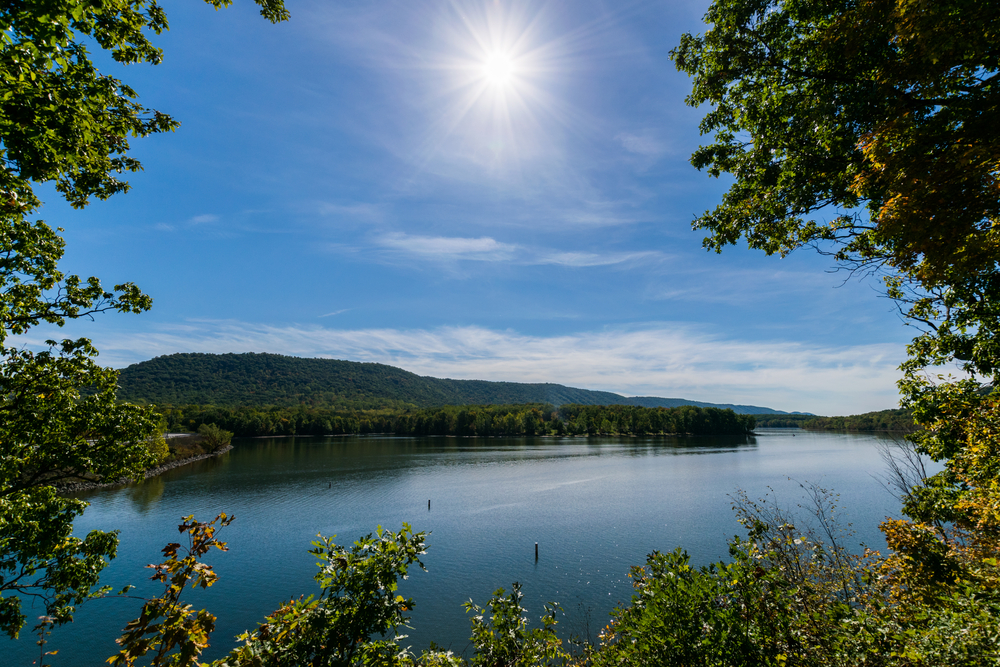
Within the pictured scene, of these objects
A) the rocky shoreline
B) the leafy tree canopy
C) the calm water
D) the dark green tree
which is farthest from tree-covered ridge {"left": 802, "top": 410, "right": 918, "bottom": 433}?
the rocky shoreline

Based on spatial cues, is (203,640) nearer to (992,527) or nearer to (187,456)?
(992,527)

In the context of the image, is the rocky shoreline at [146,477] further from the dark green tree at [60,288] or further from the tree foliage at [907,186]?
the tree foliage at [907,186]

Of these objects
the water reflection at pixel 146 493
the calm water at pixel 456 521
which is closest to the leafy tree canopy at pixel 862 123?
the calm water at pixel 456 521

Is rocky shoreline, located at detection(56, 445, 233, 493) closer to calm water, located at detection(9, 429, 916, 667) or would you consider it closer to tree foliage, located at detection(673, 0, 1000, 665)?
calm water, located at detection(9, 429, 916, 667)

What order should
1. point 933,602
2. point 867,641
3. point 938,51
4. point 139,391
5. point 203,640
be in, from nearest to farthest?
1. point 203,640
2. point 867,641
3. point 938,51
4. point 933,602
5. point 139,391

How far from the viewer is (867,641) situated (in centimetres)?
348

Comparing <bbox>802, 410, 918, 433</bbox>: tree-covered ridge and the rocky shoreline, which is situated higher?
<bbox>802, 410, 918, 433</bbox>: tree-covered ridge

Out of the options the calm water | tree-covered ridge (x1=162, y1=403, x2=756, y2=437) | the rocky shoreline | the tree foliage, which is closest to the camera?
the tree foliage

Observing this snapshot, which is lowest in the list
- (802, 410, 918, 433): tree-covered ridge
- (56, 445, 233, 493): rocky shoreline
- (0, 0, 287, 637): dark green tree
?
(56, 445, 233, 493): rocky shoreline

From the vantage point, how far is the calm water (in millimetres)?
18188

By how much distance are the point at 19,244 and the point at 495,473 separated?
54.0 meters

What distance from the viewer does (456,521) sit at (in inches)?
1271

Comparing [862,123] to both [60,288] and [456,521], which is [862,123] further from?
[456,521]

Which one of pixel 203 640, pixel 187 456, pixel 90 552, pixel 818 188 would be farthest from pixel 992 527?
pixel 187 456
